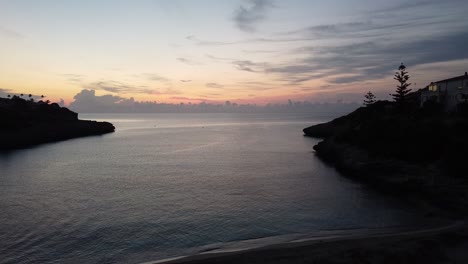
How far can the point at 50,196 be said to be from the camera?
3788cm

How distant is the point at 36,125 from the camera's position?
395ft

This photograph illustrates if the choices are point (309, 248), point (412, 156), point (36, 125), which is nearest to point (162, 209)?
point (309, 248)

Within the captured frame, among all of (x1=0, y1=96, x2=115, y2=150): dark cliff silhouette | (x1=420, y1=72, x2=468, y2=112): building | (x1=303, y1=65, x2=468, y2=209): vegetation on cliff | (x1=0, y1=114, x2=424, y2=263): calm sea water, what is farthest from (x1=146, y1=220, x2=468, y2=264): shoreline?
(x1=0, y1=96, x2=115, y2=150): dark cliff silhouette

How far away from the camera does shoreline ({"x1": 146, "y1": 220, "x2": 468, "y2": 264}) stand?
747 inches

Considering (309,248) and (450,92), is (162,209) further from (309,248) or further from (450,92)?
(450,92)

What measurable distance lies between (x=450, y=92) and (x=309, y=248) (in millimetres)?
65163

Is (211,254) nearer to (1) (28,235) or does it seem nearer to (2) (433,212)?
(1) (28,235)

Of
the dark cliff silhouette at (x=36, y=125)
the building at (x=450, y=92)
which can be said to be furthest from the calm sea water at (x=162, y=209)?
the dark cliff silhouette at (x=36, y=125)

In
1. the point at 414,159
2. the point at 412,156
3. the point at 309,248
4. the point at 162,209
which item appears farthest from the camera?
the point at 412,156

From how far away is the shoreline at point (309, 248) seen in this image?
19.0 meters

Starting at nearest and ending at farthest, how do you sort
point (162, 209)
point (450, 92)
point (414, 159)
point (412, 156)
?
1. point (162, 209)
2. point (414, 159)
3. point (412, 156)
4. point (450, 92)

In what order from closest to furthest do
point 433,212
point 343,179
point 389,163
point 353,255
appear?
point 353,255
point 433,212
point 389,163
point 343,179

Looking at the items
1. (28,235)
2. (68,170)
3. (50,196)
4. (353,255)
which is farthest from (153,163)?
(353,255)

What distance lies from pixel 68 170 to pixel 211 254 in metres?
43.9
